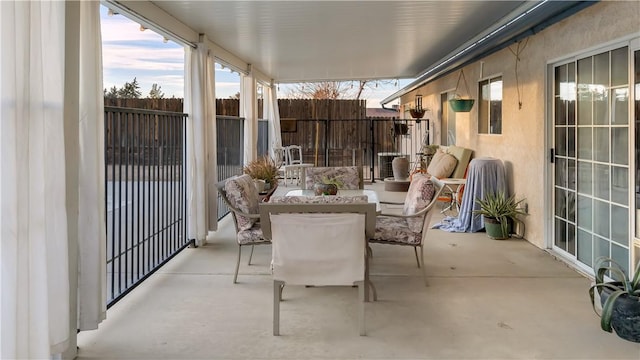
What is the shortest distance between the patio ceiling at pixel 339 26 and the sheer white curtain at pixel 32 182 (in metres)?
1.85

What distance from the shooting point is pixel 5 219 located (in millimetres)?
2047

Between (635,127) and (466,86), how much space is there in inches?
185

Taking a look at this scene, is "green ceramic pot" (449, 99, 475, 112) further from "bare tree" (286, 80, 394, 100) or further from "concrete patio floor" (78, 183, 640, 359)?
"bare tree" (286, 80, 394, 100)

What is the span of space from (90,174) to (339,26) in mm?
3796

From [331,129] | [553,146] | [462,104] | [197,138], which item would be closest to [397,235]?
[553,146]

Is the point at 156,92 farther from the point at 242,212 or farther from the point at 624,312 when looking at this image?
the point at 624,312

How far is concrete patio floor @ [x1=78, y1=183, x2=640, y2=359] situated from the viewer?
2877 millimetres

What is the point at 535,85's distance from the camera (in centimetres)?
532

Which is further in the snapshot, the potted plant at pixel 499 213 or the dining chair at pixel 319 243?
the potted plant at pixel 499 213

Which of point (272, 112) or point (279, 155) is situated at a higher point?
point (272, 112)

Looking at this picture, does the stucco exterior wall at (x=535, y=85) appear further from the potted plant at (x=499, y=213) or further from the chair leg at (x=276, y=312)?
the chair leg at (x=276, y=312)

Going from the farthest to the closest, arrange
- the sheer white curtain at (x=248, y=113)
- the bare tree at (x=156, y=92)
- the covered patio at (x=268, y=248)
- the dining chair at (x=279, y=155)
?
the bare tree at (x=156, y=92) < the dining chair at (x=279, y=155) < the sheer white curtain at (x=248, y=113) < the covered patio at (x=268, y=248)

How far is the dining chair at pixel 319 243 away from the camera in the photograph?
10.1ft

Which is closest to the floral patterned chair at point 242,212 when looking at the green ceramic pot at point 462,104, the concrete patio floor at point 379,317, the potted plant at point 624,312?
the concrete patio floor at point 379,317
